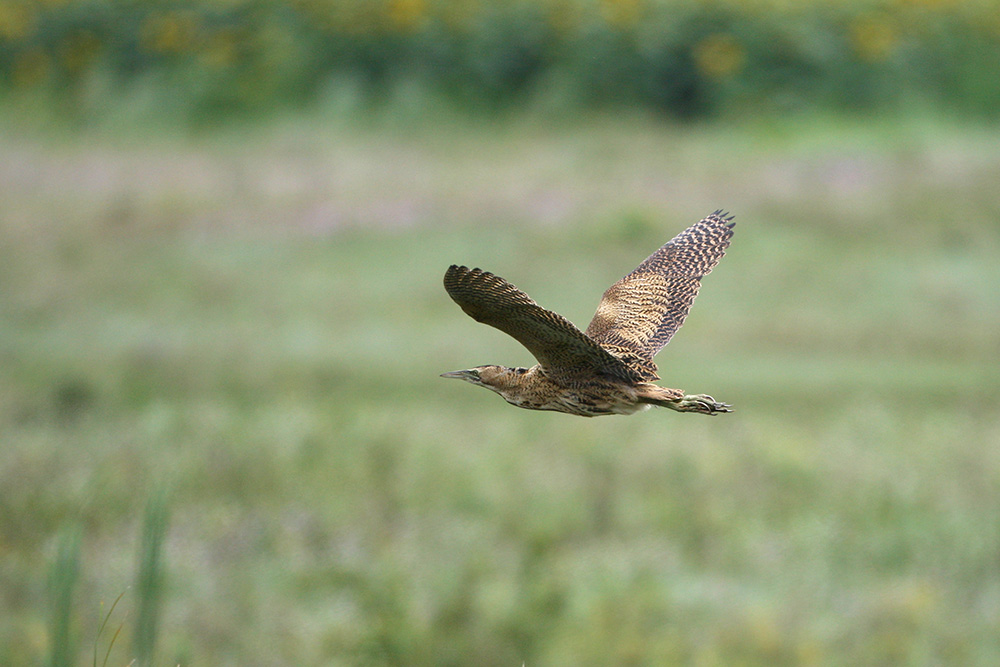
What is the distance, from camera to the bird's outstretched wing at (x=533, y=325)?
257 centimetres

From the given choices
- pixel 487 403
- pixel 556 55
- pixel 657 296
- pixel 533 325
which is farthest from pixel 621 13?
pixel 533 325

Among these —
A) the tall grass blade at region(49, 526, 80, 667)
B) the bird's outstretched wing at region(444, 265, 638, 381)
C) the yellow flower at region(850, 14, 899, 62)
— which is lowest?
the tall grass blade at region(49, 526, 80, 667)

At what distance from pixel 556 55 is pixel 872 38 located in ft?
14.6

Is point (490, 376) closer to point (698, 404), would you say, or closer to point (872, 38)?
point (698, 404)

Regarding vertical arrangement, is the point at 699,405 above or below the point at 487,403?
below

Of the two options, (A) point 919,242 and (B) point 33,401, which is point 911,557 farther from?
(B) point 33,401

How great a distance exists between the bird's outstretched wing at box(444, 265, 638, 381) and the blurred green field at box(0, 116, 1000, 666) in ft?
9.28

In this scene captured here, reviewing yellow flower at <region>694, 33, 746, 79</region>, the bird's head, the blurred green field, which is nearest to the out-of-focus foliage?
yellow flower at <region>694, 33, 746, 79</region>

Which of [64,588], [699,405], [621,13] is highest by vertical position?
[621,13]

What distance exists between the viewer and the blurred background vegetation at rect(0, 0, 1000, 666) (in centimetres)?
870

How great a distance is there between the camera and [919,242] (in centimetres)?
1495

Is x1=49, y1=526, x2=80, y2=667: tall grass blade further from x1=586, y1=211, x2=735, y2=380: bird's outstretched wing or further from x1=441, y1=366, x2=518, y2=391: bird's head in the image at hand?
x1=586, y1=211, x2=735, y2=380: bird's outstretched wing

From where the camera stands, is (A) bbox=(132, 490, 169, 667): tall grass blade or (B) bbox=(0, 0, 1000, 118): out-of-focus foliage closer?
(A) bbox=(132, 490, 169, 667): tall grass blade

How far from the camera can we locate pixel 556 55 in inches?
686
